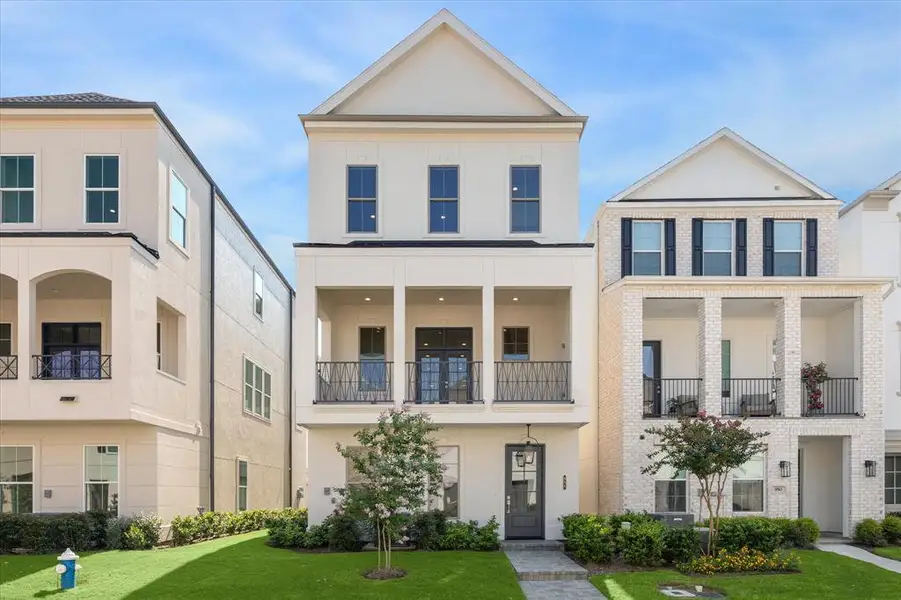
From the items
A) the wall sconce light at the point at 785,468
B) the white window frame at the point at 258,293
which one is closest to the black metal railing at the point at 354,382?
the white window frame at the point at 258,293

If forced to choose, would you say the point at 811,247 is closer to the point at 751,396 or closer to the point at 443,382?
the point at 751,396

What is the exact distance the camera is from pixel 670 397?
20.5m

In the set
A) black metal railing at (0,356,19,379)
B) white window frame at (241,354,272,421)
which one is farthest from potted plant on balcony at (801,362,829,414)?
black metal railing at (0,356,19,379)

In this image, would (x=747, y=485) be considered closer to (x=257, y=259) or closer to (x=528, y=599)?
(x=528, y=599)

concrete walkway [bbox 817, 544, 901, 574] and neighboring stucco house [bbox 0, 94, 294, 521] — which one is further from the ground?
neighboring stucco house [bbox 0, 94, 294, 521]

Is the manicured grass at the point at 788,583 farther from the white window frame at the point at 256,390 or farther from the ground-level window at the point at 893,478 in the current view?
the white window frame at the point at 256,390

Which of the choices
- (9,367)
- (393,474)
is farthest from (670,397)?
(9,367)

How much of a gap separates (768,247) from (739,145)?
293 cm

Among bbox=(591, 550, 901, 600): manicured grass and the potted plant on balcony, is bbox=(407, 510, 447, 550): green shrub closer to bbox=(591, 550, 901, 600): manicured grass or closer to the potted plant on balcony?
bbox=(591, 550, 901, 600): manicured grass

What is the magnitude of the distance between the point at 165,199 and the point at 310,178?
139 inches

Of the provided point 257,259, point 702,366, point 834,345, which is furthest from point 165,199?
point 834,345

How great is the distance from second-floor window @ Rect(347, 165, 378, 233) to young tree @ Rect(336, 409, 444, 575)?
243 inches

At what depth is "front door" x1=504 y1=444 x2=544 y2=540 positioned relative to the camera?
18188 millimetres

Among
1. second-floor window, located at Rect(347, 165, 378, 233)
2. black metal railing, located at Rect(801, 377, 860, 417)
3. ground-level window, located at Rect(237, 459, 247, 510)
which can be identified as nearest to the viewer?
second-floor window, located at Rect(347, 165, 378, 233)
